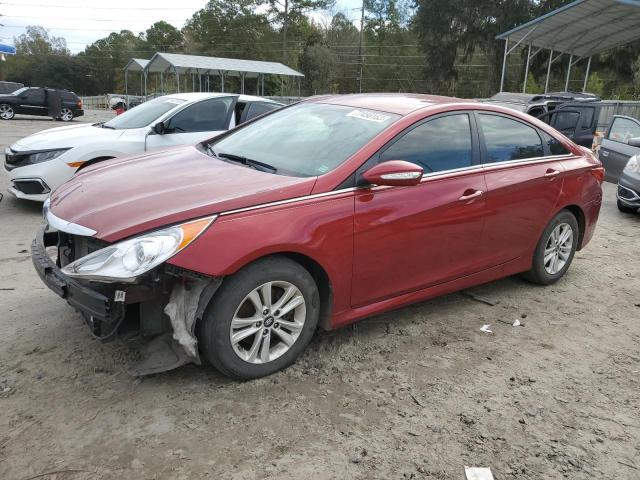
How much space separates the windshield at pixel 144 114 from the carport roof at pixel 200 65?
23.4 meters

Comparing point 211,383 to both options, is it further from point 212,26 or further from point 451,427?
point 212,26

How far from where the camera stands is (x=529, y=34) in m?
22.1

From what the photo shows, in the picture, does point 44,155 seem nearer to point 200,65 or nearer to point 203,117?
point 203,117

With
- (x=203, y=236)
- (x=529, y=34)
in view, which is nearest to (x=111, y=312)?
(x=203, y=236)

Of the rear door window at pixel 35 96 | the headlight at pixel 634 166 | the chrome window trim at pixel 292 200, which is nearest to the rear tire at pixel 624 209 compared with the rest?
the headlight at pixel 634 166

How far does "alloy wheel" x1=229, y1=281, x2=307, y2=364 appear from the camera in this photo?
286 cm

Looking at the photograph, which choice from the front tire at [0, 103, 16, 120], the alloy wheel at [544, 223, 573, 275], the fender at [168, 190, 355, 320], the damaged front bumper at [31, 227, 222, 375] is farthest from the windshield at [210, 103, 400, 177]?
the front tire at [0, 103, 16, 120]

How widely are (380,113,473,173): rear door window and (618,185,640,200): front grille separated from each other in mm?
5411

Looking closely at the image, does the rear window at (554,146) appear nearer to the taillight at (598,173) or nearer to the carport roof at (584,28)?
the taillight at (598,173)

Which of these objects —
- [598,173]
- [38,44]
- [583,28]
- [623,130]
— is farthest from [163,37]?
[598,173]

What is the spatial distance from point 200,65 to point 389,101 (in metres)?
28.5

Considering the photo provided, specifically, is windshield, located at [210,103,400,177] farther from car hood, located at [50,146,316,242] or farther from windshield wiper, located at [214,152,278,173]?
car hood, located at [50,146,316,242]

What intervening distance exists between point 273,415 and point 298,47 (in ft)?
204

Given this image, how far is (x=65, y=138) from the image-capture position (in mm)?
6441
